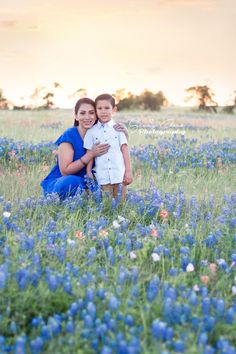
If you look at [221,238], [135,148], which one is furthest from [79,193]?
[135,148]

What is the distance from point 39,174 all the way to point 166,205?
2623 mm

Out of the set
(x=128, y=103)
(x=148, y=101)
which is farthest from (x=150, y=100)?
(x=128, y=103)

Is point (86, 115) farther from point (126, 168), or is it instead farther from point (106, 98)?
point (126, 168)

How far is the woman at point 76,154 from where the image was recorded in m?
6.68

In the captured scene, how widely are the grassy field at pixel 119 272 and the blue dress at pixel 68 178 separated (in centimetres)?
26

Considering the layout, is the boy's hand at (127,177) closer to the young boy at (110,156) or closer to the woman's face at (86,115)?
the young boy at (110,156)

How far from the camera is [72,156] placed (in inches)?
273

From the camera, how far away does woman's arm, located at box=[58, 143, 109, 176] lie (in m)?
6.64

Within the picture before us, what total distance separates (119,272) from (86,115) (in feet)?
9.50

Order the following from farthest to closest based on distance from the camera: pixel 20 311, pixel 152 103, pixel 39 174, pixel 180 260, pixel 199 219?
pixel 152 103
pixel 39 174
pixel 199 219
pixel 180 260
pixel 20 311

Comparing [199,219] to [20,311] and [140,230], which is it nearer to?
[140,230]

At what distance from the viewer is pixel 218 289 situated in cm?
430

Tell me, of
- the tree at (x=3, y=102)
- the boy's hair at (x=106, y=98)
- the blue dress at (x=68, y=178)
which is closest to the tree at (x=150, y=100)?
the tree at (x=3, y=102)

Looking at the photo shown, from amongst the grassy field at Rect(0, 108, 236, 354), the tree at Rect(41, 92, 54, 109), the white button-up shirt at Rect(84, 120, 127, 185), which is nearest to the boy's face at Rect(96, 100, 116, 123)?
the white button-up shirt at Rect(84, 120, 127, 185)
